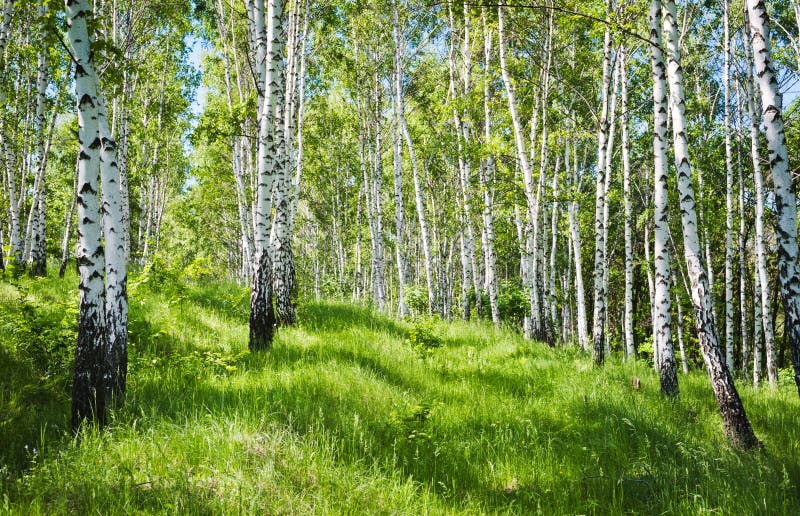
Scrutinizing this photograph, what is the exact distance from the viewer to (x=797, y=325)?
3.58 m

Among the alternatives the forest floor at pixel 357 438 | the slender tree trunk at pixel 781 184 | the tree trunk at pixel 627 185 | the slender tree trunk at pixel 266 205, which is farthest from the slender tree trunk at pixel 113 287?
the tree trunk at pixel 627 185

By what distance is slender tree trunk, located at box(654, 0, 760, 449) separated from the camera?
4.69 meters

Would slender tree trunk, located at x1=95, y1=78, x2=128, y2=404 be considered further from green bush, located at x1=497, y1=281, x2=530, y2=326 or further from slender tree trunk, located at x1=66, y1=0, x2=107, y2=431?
green bush, located at x1=497, y1=281, x2=530, y2=326

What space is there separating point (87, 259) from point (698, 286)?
6.22 m

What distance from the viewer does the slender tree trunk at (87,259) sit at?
359 centimetres

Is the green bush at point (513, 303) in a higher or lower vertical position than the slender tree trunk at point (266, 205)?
lower

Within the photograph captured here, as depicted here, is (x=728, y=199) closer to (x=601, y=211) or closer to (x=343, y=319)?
(x=601, y=211)

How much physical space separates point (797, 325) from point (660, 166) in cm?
304

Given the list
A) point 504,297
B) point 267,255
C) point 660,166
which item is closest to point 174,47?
point 267,255

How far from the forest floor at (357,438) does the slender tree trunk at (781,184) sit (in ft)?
4.35

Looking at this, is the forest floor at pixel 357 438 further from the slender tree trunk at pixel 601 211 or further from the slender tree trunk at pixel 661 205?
the slender tree trunk at pixel 601 211

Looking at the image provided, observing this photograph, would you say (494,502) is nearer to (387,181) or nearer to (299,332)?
(299,332)

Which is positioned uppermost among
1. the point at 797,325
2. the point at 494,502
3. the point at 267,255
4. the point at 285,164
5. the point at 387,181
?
the point at 387,181

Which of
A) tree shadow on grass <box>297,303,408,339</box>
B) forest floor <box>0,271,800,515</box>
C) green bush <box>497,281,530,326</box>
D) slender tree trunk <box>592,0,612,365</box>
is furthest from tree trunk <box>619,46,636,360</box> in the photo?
tree shadow on grass <box>297,303,408,339</box>
